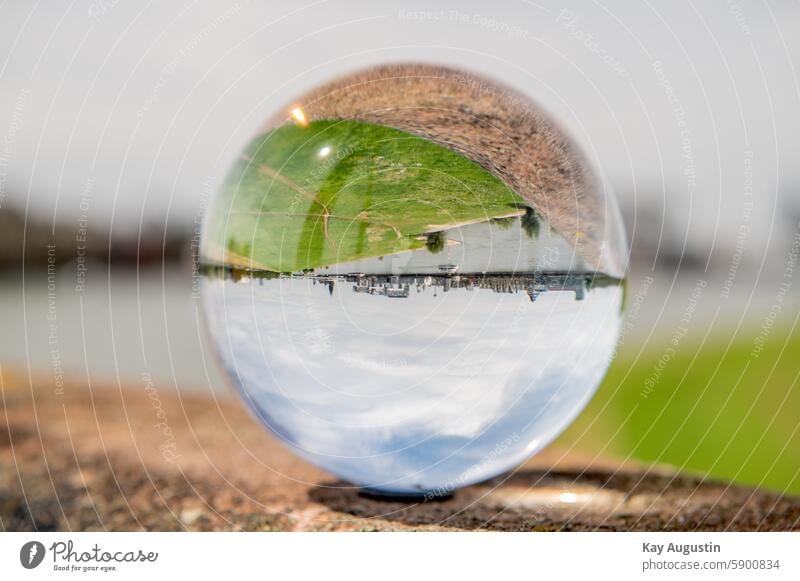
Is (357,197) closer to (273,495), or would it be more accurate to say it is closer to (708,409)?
(273,495)

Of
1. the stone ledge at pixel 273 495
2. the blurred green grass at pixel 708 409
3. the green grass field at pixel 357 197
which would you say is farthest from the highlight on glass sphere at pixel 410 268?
the blurred green grass at pixel 708 409

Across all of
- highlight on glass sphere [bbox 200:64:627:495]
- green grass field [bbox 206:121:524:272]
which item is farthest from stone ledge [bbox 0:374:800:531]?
green grass field [bbox 206:121:524:272]

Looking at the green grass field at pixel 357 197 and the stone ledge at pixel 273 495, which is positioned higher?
the green grass field at pixel 357 197

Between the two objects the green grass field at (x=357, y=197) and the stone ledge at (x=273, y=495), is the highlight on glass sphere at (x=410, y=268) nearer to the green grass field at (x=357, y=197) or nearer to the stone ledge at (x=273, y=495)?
the green grass field at (x=357, y=197)

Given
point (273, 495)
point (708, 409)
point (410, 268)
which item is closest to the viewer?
point (410, 268)

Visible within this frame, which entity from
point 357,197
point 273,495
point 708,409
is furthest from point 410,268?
point 708,409

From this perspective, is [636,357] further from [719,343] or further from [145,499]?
[145,499]

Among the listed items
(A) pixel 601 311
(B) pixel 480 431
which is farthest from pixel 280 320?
(A) pixel 601 311
